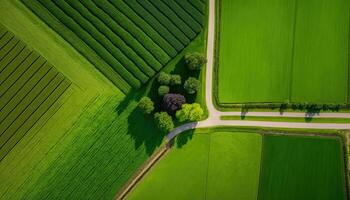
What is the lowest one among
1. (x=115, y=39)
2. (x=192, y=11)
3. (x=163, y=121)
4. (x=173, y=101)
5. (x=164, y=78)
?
(x=163, y=121)

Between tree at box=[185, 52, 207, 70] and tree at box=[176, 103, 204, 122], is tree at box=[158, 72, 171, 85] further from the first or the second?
tree at box=[176, 103, 204, 122]

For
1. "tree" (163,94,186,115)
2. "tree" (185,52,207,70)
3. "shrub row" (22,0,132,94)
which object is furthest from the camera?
"shrub row" (22,0,132,94)

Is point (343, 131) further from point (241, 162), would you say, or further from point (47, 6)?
point (47, 6)

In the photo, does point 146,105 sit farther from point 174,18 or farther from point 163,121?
point 174,18

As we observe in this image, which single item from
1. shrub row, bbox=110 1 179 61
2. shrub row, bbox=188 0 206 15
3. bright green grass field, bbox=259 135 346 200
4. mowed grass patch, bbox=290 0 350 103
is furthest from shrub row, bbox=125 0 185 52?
bright green grass field, bbox=259 135 346 200

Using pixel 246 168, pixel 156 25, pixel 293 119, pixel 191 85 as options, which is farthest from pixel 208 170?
pixel 156 25

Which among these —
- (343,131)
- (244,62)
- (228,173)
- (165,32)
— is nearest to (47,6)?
(165,32)
